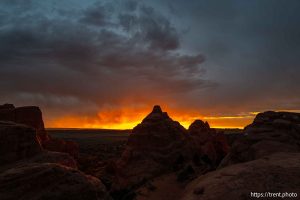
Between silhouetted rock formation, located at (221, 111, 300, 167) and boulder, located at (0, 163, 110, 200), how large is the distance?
→ 15482 mm

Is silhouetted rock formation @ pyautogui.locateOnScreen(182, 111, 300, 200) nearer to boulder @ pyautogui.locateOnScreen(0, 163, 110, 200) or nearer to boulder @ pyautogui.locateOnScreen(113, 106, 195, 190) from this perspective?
boulder @ pyautogui.locateOnScreen(0, 163, 110, 200)

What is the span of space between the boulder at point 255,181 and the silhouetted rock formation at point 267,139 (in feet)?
16.4

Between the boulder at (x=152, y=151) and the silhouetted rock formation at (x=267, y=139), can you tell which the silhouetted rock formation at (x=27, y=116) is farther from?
the silhouetted rock formation at (x=267, y=139)

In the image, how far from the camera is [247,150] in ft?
93.9

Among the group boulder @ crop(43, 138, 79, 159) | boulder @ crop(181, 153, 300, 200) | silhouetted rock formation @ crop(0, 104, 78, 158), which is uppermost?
silhouetted rock formation @ crop(0, 104, 78, 158)

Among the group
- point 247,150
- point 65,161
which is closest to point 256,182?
point 247,150

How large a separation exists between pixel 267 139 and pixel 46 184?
2034 cm

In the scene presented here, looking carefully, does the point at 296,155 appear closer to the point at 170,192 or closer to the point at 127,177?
the point at 170,192

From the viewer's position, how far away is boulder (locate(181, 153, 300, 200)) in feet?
57.1

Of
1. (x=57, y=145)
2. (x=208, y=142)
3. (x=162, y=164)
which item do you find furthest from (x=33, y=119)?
(x=208, y=142)

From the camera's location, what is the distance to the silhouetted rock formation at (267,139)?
27.2 metres

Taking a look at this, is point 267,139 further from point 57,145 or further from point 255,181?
point 57,145

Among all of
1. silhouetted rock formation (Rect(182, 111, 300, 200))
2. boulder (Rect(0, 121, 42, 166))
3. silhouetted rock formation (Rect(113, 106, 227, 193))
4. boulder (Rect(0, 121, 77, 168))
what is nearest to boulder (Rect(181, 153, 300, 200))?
silhouetted rock formation (Rect(182, 111, 300, 200))

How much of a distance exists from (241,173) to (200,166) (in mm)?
18552
